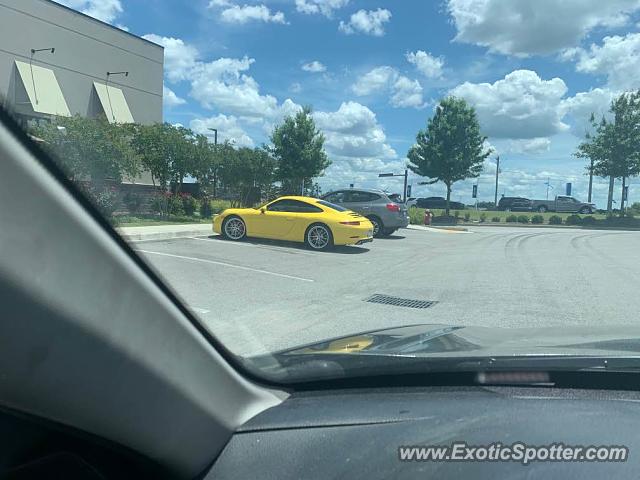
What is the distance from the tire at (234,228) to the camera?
51.4ft

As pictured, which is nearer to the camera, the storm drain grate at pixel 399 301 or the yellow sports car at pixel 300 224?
the storm drain grate at pixel 399 301

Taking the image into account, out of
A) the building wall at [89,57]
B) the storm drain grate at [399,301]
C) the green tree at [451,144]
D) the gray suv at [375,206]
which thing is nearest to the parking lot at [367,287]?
the storm drain grate at [399,301]

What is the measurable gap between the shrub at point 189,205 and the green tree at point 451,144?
20.7 m

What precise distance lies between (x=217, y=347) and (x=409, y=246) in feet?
52.2

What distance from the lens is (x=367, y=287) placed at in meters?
9.40

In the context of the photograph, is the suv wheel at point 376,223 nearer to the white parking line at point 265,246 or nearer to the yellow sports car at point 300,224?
the yellow sports car at point 300,224

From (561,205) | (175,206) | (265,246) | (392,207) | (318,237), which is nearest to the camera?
(265,246)

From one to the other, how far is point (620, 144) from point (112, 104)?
40604 millimetres

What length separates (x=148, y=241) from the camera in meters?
10.9

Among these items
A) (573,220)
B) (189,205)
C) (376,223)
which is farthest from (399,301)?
(573,220)

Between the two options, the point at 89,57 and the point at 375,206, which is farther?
→ the point at 375,206

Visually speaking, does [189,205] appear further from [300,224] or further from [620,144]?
[620,144]

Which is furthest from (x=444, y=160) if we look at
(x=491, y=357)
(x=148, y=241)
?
(x=491, y=357)

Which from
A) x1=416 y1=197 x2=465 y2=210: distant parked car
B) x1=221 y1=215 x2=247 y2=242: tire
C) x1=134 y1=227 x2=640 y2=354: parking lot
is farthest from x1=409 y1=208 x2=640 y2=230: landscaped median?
x1=221 y1=215 x2=247 y2=242: tire
